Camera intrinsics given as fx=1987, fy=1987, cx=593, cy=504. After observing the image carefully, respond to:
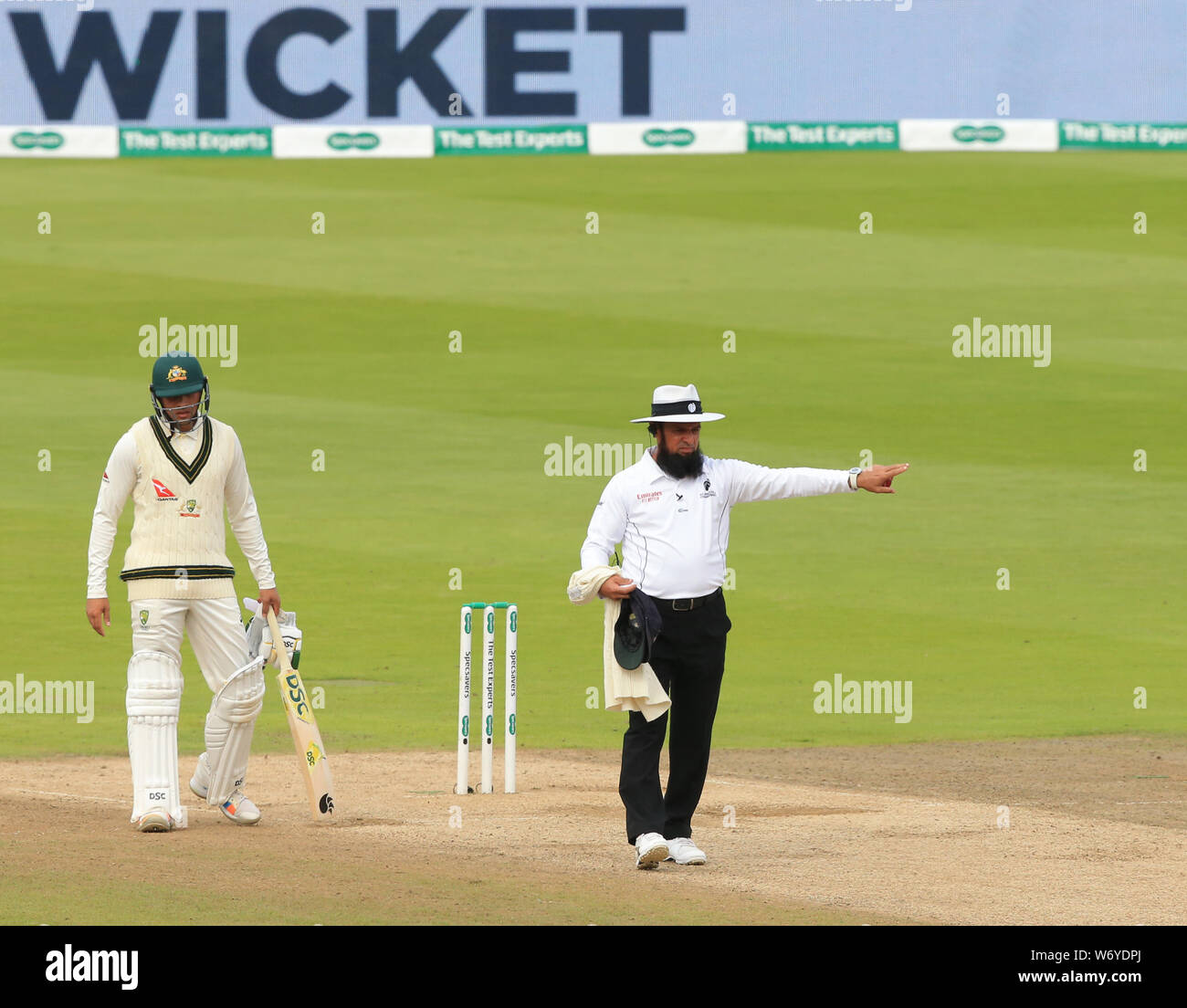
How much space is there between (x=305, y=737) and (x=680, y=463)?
2.48 meters

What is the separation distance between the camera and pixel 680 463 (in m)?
8.99

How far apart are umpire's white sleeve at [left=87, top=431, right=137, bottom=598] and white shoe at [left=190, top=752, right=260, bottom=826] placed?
1.01 metres

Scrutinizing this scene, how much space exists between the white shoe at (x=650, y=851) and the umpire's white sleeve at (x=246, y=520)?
2435 mm

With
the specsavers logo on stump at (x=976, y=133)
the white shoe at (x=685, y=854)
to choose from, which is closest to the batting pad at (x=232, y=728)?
the white shoe at (x=685, y=854)

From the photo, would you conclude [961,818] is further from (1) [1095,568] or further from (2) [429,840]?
(1) [1095,568]

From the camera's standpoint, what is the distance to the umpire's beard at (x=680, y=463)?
8992 millimetres

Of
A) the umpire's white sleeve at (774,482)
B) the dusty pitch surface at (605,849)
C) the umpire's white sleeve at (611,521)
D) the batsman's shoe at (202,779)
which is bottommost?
the dusty pitch surface at (605,849)

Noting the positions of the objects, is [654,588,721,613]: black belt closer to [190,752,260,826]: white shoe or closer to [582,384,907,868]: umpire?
[582,384,907,868]: umpire

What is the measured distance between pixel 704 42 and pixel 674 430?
25.7 metres

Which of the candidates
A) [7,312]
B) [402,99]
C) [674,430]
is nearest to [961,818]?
[674,430]

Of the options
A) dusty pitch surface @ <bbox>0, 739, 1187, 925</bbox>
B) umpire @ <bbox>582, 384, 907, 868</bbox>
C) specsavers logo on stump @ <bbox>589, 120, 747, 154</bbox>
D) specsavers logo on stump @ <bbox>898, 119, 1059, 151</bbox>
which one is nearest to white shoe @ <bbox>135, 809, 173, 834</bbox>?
dusty pitch surface @ <bbox>0, 739, 1187, 925</bbox>

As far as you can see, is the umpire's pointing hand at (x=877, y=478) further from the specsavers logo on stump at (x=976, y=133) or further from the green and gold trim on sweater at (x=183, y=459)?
the specsavers logo on stump at (x=976, y=133)

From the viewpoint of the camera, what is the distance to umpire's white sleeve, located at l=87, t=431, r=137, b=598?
953 cm

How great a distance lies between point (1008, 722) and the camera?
49.2 feet
